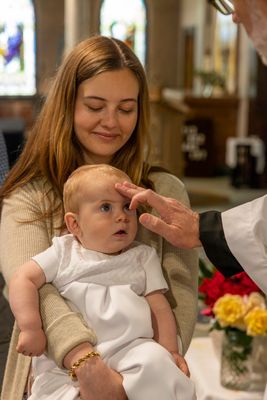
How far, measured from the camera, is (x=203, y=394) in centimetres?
293

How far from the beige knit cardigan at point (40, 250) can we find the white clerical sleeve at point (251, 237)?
21 centimetres

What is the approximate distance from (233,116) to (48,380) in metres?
10.9

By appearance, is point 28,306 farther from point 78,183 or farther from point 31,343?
point 78,183

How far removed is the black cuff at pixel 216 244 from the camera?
179 cm

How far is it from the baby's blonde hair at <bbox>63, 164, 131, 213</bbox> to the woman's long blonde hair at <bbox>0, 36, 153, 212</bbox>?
17cm

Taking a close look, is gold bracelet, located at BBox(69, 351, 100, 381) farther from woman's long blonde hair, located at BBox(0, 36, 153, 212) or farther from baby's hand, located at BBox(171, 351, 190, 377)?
woman's long blonde hair, located at BBox(0, 36, 153, 212)


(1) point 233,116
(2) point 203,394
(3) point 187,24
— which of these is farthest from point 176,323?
(3) point 187,24

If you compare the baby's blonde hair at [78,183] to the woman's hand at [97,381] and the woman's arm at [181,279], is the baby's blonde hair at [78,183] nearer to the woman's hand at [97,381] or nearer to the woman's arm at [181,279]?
the woman's arm at [181,279]

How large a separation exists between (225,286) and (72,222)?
1220mm

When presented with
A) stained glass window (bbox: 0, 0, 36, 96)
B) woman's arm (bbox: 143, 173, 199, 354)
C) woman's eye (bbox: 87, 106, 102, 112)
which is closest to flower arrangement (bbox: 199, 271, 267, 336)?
woman's arm (bbox: 143, 173, 199, 354)

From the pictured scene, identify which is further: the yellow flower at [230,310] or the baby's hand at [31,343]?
the yellow flower at [230,310]

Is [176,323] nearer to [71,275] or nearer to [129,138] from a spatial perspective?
[71,275]

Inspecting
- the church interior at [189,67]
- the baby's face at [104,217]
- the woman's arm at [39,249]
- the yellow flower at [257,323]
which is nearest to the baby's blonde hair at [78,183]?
the baby's face at [104,217]

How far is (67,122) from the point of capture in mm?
1979
